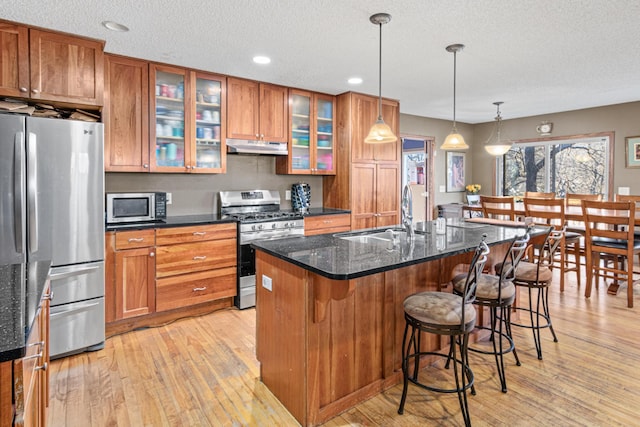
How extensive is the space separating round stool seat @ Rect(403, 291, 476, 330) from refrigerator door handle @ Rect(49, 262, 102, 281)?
7.66 ft

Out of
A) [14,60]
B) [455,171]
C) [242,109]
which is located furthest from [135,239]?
[455,171]

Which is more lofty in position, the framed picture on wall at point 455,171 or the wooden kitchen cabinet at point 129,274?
the framed picture on wall at point 455,171

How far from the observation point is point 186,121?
12.5 feet

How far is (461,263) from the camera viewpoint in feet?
9.02

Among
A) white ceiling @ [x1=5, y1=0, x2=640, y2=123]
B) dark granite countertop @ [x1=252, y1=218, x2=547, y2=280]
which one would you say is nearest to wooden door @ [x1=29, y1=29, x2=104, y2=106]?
white ceiling @ [x1=5, y1=0, x2=640, y2=123]

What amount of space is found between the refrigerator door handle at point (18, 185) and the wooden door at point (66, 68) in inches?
21.0

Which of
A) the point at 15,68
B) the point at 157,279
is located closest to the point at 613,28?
the point at 157,279

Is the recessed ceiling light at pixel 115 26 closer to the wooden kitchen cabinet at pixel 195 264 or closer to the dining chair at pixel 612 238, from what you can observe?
the wooden kitchen cabinet at pixel 195 264

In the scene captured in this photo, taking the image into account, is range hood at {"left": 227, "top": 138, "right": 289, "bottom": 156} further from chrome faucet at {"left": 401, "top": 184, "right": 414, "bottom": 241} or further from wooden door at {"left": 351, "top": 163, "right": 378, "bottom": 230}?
chrome faucet at {"left": 401, "top": 184, "right": 414, "bottom": 241}

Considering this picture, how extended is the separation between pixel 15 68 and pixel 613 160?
7147mm

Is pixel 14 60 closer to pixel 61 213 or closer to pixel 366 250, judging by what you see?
pixel 61 213


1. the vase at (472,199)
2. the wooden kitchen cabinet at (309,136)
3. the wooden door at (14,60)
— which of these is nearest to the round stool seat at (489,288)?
the wooden kitchen cabinet at (309,136)

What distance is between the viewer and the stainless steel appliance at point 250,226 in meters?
3.84

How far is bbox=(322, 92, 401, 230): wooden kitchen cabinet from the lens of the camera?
477 centimetres
